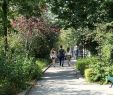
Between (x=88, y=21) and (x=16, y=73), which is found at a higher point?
(x=88, y=21)

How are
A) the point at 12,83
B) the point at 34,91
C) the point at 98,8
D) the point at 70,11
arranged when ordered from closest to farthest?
1. the point at 12,83
2. the point at 34,91
3. the point at 98,8
4. the point at 70,11

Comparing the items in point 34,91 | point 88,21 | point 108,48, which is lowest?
point 34,91

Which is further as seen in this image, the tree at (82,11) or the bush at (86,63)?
the tree at (82,11)

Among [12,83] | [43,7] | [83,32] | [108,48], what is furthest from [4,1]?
[83,32]

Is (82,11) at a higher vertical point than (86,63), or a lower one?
higher

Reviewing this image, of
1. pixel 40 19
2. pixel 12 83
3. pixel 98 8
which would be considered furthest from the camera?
pixel 40 19

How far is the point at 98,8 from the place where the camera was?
80.7ft

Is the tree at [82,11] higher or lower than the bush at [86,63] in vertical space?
higher

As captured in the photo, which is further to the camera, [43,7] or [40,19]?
[40,19]

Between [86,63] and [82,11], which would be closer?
[82,11]

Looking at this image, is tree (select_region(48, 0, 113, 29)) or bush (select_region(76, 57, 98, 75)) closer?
bush (select_region(76, 57, 98, 75))

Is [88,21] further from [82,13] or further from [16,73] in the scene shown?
[16,73]

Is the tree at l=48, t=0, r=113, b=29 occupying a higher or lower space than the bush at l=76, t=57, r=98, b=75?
higher

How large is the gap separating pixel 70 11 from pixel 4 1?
5521 mm
